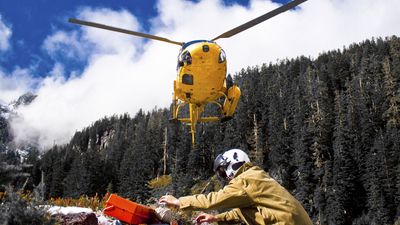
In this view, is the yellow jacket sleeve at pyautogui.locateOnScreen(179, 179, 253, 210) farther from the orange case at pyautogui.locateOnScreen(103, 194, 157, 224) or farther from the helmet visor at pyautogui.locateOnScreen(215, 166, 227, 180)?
the orange case at pyautogui.locateOnScreen(103, 194, 157, 224)

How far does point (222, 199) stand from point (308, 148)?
296ft

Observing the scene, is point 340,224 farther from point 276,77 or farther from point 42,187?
point 276,77

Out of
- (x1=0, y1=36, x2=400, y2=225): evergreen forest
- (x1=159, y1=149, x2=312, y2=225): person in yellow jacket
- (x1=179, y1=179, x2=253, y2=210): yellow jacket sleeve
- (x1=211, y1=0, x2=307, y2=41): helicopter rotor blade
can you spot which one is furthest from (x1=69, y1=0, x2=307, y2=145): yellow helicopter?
(x1=0, y1=36, x2=400, y2=225): evergreen forest

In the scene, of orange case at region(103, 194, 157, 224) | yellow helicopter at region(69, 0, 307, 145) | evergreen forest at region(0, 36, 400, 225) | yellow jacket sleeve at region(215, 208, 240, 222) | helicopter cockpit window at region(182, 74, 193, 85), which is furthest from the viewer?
evergreen forest at region(0, 36, 400, 225)

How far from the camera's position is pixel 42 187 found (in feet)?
14.2

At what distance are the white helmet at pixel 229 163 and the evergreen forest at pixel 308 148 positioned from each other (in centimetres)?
5436

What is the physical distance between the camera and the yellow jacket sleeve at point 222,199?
469 centimetres

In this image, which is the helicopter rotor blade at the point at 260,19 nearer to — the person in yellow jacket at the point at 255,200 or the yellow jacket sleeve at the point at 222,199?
the person in yellow jacket at the point at 255,200

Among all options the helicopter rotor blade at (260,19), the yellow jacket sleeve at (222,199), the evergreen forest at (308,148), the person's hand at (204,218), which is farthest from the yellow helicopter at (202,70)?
the evergreen forest at (308,148)

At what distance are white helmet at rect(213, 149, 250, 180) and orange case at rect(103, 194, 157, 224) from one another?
4.26 feet

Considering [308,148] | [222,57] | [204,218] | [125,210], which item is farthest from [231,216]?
[308,148]

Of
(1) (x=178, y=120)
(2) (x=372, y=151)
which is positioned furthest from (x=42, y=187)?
(2) (x=372, y=151)

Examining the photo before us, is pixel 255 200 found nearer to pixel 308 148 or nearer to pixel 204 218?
pixel 204 218

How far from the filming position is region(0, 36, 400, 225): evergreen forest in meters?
72.8
